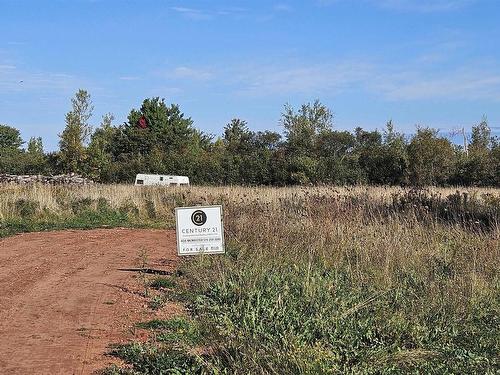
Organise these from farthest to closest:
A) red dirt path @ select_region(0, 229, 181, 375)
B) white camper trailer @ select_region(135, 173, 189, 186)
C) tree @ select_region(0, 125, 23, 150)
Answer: tree @ select_region(0, 125, 23, 150)
white camper trailer @ select_region(135, 173, 189, 186)
red dirt path @ select_region(0, 229, 181, 375)

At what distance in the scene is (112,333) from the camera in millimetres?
6324

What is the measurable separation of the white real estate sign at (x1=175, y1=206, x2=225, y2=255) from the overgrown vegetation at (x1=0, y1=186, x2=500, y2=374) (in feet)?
0.87

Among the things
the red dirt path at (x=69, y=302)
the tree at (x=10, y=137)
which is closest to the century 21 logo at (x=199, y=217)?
the red dirt path at (x=69, y=302)

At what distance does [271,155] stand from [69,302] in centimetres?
3154

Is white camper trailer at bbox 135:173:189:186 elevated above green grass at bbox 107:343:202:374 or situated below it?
above

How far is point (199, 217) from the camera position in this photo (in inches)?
368

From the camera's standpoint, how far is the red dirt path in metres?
5.54

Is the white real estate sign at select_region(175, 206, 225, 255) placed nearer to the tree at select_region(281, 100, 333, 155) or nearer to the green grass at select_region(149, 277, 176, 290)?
the green grass at select_region(149, 277, 176, 290)

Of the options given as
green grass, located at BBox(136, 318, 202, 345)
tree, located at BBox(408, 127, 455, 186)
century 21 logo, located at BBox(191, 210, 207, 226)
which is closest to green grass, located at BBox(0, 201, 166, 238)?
century 21 logo, located at BBox(191, 210, 207, 226)

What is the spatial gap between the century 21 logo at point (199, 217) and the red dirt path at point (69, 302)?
4.02 feet

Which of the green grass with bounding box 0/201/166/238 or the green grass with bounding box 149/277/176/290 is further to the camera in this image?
the green grass with bounding box 0/201/166/238

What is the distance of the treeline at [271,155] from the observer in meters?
33.9

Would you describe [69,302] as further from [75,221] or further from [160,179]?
[160,179]

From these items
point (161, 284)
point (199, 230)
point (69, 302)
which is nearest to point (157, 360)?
point (69, 302)
